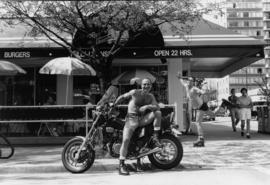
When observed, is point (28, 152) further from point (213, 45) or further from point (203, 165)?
point (213, 45)

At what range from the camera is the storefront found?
47.8 feet

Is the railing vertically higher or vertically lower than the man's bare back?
lower

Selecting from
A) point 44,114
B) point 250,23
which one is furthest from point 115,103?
point 250,23

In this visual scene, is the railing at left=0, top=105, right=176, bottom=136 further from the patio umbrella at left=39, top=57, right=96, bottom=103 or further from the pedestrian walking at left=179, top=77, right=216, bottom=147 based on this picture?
the patio umbrella at left=39, top=57, right=96, bottom=103

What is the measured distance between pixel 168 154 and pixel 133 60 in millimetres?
9328

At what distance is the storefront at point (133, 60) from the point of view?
14555mm

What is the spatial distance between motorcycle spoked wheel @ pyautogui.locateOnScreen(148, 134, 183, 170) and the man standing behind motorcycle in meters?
0.21

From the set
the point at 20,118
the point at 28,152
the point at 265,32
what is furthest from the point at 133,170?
the point at 265,32

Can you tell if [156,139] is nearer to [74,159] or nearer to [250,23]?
[74,159]

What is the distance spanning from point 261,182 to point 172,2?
5.31 meters

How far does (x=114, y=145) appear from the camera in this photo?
8.20 m

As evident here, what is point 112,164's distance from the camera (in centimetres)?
896

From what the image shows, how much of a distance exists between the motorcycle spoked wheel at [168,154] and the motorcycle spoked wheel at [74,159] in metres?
1.26

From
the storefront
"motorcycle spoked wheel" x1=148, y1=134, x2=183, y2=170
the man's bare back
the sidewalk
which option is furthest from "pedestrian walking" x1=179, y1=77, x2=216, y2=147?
the man's bare back
